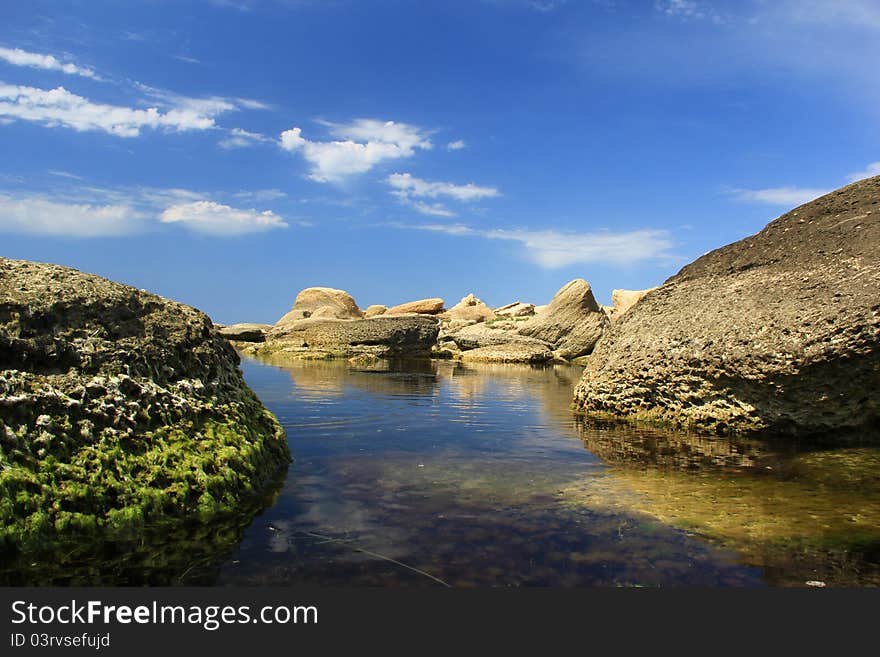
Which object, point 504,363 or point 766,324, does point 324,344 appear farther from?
point 766,324

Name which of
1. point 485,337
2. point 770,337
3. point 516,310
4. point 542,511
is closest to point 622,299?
point 516,310

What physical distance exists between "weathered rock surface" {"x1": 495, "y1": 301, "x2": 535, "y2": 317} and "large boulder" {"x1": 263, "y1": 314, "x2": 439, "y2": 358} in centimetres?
2233

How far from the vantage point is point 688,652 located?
3932 millimetres

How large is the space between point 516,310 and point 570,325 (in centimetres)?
2375

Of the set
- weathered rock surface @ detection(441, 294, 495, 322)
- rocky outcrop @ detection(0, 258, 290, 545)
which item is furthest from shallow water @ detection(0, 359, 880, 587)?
weathered rock surface @ detection(441, 294, 495, 322)

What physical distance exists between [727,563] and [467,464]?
409cm

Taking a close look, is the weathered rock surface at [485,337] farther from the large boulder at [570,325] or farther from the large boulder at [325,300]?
the large boulder at [325,300]

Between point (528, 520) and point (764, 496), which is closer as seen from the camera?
point (528, 520)

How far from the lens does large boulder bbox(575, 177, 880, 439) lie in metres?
9.49

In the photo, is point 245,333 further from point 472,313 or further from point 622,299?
point 622,299

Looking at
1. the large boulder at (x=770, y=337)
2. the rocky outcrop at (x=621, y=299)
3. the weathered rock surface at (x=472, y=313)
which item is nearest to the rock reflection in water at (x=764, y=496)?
the large boulder at (x=770, y=337)

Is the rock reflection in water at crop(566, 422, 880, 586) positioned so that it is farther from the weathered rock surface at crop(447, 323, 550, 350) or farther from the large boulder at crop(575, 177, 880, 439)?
the weathered rock surface at crop(447, 323, 550, 350)

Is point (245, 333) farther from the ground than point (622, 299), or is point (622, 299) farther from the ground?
point (622, 299)

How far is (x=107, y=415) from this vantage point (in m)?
6.17
